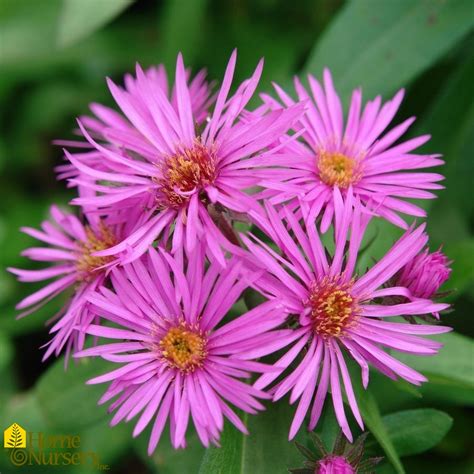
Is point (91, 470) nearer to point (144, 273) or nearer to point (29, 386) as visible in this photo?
point (29, 386)

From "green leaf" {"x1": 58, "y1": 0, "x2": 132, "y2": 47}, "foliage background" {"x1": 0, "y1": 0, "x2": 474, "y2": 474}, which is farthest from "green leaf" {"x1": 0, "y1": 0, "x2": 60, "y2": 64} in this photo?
"green leaf" {"x1": 58, "y1": 0, "x2": 132, "y2": 47}

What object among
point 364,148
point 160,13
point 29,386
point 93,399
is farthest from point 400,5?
point 29,386

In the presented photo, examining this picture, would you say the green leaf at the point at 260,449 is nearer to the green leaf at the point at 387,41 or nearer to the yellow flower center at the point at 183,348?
the yellow flower center at the point at 183,348

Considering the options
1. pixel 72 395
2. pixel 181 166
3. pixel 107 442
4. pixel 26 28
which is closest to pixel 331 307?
pixel 181 166

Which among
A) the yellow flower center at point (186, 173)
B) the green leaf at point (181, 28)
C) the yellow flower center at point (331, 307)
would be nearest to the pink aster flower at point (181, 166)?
the yellow flower center at point (186, 173)

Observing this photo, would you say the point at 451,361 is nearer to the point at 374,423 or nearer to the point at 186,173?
the point at 374,423

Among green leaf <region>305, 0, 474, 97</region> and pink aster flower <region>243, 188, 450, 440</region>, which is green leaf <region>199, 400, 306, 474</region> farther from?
green leaf <region>305, 0, 474, 97</region>
